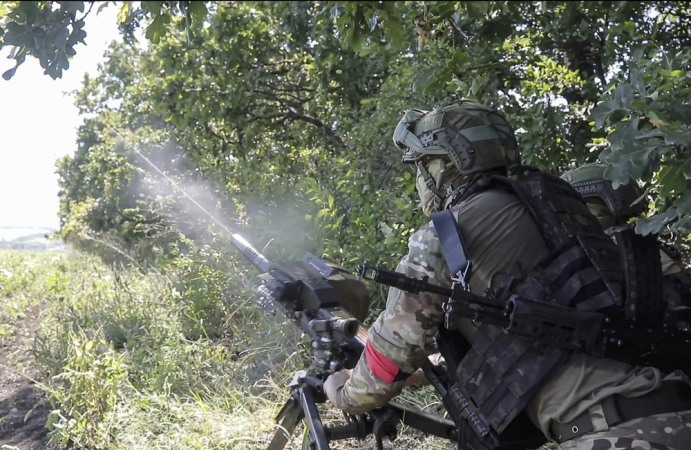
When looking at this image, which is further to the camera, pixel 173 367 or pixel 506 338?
pixel 173 367

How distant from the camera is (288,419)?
3.06 metres

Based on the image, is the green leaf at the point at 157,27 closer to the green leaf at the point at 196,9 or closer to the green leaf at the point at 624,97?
the green leaf at the point at 196,9

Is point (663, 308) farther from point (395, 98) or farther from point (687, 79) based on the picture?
point (395, 98)

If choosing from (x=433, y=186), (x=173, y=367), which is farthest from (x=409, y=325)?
(x=173, y=367)

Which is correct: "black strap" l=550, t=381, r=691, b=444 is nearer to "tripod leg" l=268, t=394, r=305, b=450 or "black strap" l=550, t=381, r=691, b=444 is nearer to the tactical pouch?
the tactical pouch

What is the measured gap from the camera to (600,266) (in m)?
2.01

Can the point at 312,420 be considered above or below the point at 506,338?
below

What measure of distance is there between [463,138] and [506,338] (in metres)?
0.73

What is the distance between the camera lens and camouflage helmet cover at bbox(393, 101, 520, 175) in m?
2.34

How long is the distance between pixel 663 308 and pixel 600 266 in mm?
257

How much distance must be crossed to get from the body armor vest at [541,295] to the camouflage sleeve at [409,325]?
0.16 metres

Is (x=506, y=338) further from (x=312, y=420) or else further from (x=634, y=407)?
(x=312, y=420)

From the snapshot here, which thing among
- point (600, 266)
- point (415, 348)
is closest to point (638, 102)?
point (600, 266)

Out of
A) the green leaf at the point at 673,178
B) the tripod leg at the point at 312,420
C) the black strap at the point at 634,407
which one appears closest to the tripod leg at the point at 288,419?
the tripod leg at the point at 312,420
